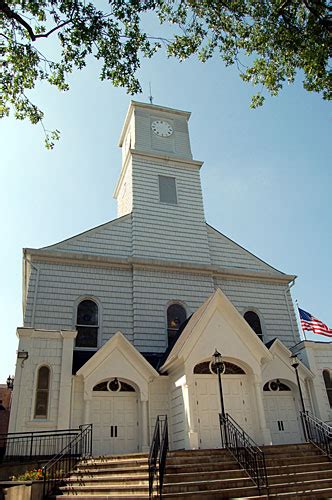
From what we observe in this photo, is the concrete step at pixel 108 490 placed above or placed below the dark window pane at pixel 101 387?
below

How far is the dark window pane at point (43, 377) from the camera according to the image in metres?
15.6

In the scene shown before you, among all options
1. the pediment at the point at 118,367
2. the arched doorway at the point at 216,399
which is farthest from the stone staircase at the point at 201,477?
the pediment at the point at 118,367

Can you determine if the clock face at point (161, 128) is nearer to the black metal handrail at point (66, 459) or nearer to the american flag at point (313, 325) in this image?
the american flag at point (313, 325)

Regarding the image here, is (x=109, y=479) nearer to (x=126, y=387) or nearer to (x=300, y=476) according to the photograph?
(x=300, y=476)

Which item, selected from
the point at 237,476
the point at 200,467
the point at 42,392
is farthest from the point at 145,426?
the point at 237,476

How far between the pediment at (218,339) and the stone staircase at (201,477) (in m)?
4.07

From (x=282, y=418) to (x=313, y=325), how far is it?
14.4 ft

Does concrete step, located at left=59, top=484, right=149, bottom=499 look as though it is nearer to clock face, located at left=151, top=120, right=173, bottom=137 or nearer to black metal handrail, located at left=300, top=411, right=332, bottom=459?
black metal handrail, located at left=300, top=411, right=332, bottom=459

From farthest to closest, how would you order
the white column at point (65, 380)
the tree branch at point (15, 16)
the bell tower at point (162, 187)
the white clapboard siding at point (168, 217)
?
the bell tower at point (162, 187) < the white clapboard siding at point (168, 217) < the white column at point (65, 380) < the tree branch at point (15, 16)

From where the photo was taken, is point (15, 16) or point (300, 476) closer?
point (15, 16)

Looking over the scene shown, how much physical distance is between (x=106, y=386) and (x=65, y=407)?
1858 millimetres

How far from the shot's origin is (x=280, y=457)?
1268 cm

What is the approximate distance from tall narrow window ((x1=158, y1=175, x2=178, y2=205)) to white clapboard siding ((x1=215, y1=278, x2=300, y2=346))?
17.3 ft

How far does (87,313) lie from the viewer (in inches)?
764
